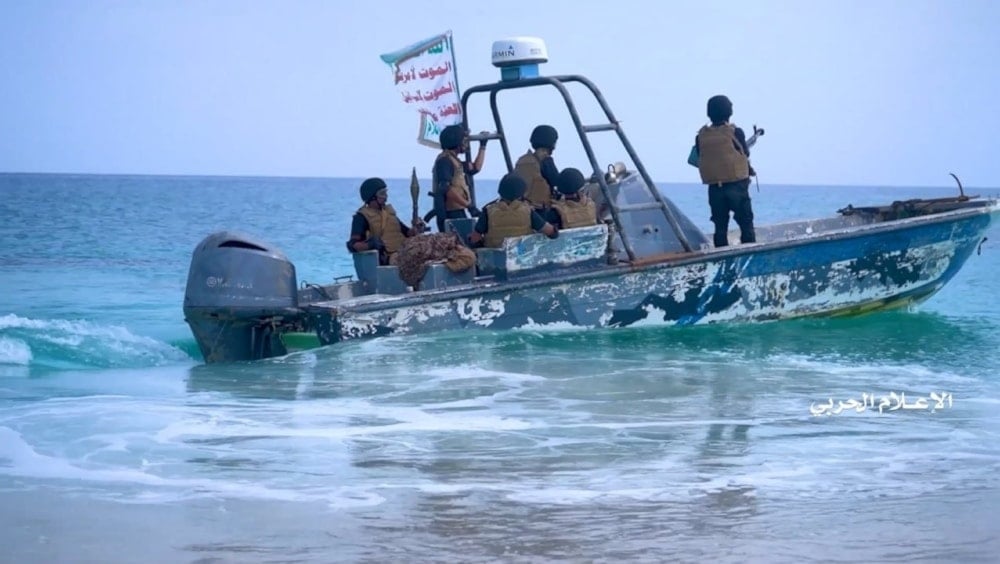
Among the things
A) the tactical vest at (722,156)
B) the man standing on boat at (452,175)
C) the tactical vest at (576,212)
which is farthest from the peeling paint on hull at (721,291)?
the man standing on boat at (452,175)

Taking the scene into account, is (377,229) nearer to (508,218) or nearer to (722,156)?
(508,218)

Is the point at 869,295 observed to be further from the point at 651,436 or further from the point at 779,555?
the point at 779,555

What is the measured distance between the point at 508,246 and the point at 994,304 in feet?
28.9

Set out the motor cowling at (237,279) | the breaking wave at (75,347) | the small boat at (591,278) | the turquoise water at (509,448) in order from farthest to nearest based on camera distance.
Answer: the breaking wave at (75,347) < the small boat at (591,278) < the motor cowling at (237,279) < the turquoise water at (509,448)

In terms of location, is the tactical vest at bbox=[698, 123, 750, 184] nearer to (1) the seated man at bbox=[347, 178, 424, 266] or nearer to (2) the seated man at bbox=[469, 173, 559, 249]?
(2) the seated man at bbox=[469, 173, 559, 249]

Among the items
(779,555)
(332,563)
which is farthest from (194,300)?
(779,555)

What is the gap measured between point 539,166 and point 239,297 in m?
2.76

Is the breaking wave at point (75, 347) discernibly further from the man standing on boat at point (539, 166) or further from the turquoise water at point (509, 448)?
the man standing on boat at point (539, 166)

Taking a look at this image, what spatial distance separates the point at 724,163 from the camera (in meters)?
10.8

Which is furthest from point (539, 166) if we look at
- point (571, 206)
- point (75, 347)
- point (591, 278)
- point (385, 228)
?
point (75, 347)

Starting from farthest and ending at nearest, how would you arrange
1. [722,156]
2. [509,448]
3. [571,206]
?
[722,156], [571,206], [509,448]

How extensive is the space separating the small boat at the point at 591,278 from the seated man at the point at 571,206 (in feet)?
0.41

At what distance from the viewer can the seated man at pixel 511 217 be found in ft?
32.1

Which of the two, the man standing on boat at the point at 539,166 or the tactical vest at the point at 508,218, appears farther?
the man standing on boat at the point at 539,166
